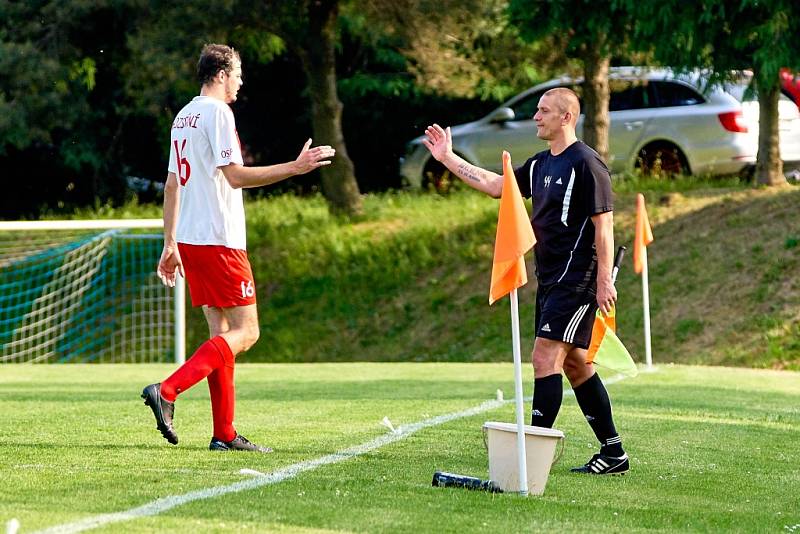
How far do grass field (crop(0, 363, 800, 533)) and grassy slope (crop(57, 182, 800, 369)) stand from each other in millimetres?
7164

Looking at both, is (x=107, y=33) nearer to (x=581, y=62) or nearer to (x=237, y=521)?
(x=581, y=62)

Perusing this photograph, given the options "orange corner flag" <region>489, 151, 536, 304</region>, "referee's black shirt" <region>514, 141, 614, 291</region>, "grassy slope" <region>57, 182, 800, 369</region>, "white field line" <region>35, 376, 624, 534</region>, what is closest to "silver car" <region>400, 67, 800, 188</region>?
"grassy slope" <region>57, 182, 800, 369</region>

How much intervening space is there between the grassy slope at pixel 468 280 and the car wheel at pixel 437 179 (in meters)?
0.48

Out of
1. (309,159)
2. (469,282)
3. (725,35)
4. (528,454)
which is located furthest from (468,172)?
(469,282)

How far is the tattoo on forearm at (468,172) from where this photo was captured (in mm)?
7212

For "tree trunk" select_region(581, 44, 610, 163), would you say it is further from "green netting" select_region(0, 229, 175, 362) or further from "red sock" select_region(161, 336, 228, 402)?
"red sock" select_region(161, 336, 228, 402)

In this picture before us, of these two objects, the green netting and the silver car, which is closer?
the green netting

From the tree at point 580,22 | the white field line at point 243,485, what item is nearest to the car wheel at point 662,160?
the tree at point 580,22

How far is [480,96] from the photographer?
30.3m

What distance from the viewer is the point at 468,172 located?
23.9 ft

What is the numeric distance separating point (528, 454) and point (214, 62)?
2806mm

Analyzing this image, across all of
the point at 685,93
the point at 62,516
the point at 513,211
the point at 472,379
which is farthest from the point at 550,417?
the point at 685,93

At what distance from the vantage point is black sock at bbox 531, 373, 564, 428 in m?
6.85

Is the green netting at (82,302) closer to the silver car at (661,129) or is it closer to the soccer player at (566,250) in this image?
the silver car at (661,129)
